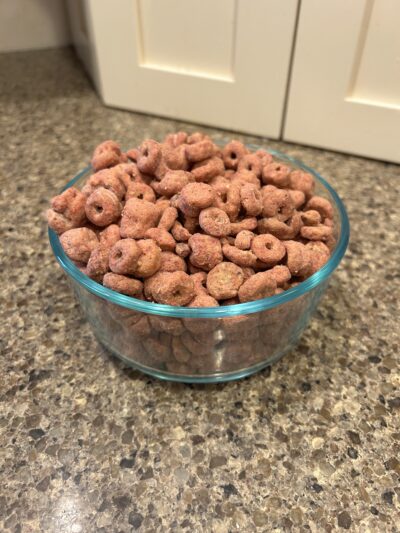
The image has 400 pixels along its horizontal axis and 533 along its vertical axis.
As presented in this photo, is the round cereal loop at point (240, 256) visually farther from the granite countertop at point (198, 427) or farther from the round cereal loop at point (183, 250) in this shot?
the granite countertop at point (198, 427)

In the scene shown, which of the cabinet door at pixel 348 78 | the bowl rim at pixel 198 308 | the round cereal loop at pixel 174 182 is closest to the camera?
the bowl rim at pixel 198 308

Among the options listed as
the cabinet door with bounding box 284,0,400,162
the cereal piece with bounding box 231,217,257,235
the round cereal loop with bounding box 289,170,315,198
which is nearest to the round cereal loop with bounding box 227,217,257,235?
the cereal piece with bounding box 231,217,257,235

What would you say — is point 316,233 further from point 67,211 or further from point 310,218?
point 67,211

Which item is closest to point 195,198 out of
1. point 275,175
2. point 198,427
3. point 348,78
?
point 275,175

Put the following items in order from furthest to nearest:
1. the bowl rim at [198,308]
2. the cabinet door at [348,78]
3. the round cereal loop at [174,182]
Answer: the cabinet door at [348,78], the round cereal loop at [174,182], the bowl rim at [198,308]

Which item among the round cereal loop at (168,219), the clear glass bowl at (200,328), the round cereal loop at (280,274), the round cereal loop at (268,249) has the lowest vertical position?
the clear glass bowl at (200,328)

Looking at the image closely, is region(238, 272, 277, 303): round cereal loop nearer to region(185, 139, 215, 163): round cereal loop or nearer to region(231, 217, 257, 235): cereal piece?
region(231, 217, 257, 235): cereal piece

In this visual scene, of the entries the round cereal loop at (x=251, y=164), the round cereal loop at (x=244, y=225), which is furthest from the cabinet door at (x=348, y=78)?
the round cereal loop at (x=244, y=225)

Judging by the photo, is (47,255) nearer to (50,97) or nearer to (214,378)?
→ (214,378)
